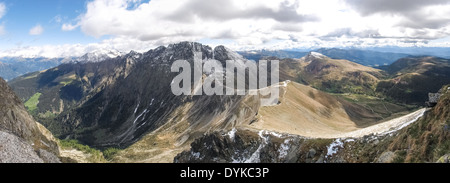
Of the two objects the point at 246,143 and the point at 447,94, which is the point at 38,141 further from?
the point at 447,94

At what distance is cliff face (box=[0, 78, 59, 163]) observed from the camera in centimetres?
8338

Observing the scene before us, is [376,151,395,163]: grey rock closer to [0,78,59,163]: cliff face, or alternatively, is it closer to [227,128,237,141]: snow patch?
[227,128,237,141]: snow patch

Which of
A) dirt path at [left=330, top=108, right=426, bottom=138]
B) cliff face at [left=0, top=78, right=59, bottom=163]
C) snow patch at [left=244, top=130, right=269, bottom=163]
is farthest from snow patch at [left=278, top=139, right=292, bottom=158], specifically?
cliff face at [left=0, top=78, right=59, bottom=163]

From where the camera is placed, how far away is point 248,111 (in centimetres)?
17188

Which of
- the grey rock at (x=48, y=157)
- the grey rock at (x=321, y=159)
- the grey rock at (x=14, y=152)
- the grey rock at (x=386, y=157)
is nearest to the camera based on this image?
the grey rock at (x=386, y=157)

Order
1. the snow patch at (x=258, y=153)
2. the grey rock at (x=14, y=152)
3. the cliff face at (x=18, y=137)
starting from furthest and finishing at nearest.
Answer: the snow patch at (x=258, y=153)
the cliff face at (x=18, y=137)
the grey rock at (x=14, y=152)

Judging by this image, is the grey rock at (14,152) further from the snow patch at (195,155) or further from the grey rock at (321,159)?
the grey rock at (321,159)

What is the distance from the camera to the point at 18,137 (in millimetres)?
105812

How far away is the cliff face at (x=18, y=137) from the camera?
8338 centimetres

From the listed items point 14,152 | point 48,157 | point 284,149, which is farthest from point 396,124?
point 14,152

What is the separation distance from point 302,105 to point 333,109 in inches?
1553

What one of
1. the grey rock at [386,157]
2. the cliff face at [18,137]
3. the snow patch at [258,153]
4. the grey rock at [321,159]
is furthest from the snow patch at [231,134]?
the cliff face at [18,137]
